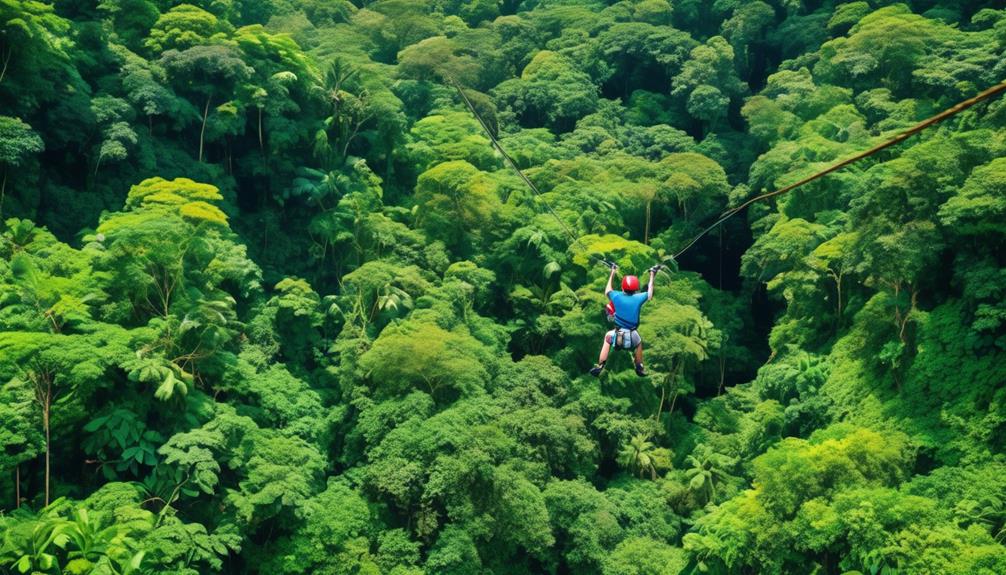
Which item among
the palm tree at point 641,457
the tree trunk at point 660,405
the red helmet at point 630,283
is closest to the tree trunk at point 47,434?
the red helmet at point 630,283

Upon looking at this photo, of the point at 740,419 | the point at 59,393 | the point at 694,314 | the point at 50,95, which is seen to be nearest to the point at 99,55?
the point at 50,95

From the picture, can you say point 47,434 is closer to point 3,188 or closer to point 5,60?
point 3,188

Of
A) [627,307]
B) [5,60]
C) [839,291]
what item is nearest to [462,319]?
[839,291]

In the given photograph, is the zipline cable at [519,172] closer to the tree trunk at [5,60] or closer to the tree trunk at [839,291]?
the tree trunk at [839,291]

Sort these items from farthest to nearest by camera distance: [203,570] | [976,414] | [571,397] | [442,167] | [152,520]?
[442,167] < [571,397] < [976,414] < [203,570] < [152,520]

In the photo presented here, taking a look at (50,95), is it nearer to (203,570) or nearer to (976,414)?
(203,570)

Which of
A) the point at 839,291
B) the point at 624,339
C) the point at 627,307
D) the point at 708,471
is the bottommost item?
the point at 708,471
